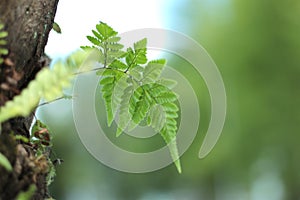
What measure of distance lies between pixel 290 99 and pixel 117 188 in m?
5.03

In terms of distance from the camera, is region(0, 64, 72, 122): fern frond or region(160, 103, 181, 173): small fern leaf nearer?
region(0, 64, 72, 122): fern frond

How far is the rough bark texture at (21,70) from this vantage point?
315 mm

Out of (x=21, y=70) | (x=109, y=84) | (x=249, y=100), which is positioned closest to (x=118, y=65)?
(x=109, y=84)

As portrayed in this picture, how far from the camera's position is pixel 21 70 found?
14.1 inches

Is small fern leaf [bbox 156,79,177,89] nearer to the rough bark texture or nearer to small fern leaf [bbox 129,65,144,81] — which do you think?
small fern leaf [bbox 129,65,144,81]

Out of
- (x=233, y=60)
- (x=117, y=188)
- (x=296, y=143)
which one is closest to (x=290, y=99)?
(x=296, y=143)

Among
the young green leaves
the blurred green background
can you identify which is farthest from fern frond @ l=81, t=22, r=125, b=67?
the blurred green background

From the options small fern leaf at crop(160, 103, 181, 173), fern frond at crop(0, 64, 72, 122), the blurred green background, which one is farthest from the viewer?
the blurred green background

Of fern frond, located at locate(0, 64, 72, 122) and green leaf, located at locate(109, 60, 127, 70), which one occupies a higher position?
green leaf, located at locate(109, 60, 127, 70)

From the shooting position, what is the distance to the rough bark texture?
0.31 m

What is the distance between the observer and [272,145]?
836 centimetres

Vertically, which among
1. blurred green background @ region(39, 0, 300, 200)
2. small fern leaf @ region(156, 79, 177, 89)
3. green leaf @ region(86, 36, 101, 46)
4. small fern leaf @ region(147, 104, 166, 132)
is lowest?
small fern leaf @ region(147, 104, 166, 132)

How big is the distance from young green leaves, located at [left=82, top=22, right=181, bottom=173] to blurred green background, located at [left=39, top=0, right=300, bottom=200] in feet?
25.7

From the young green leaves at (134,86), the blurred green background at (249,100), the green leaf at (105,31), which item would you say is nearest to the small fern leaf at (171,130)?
the young green leaves at (134,86)
